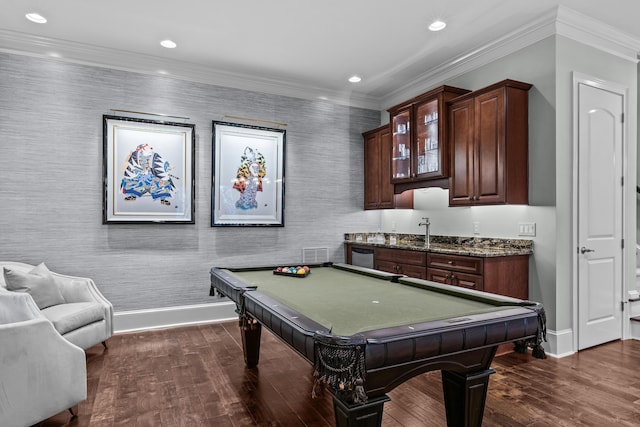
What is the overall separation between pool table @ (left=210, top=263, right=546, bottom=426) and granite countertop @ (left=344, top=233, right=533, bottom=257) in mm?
1364

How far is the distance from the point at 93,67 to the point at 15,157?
1.19m

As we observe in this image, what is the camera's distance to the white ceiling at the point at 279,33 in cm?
335

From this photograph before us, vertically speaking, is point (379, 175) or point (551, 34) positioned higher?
point (551, 34)

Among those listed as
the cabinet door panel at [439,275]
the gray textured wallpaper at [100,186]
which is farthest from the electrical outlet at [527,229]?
the gray textured wallpaper at [100,186]

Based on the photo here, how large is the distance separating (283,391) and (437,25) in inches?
132

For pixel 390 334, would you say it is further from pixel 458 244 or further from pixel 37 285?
pixel 458 244

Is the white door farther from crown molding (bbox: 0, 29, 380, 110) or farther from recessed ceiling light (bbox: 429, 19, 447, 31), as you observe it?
crown molding (bbox: 0, 29, 380, 110)

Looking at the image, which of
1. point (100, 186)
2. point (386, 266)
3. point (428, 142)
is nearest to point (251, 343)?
point (386, 266)

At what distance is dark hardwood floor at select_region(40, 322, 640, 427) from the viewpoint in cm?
237

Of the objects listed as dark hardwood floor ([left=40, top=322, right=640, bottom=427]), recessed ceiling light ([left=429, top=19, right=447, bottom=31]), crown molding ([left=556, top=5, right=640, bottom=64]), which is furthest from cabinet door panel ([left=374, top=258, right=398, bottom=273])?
crown molding ([left=556, top=5, right=640, bottom=64])

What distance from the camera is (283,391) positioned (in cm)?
276

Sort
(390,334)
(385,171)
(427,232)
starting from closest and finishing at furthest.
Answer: (390,334), (427,232), (385,171)

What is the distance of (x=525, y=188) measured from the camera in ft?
12.1

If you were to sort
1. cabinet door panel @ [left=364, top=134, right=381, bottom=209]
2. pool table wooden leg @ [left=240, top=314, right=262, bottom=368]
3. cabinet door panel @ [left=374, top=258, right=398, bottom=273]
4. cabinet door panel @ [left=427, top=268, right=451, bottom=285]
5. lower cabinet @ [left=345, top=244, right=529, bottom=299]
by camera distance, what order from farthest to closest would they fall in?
cabinet door panel @ [left=364, top=134, right=381, bottom=209], cabinet door panel @ [left=374, top=258, right=398, bottom=273], cabinet door panel @ [left=427, top=268, right=451, bottom=285], lower cabinet @ [left=345, top=244, right=529, bottom=299], pool table wooden leg @ [left=240, top=314, right=262, bottom=368]
